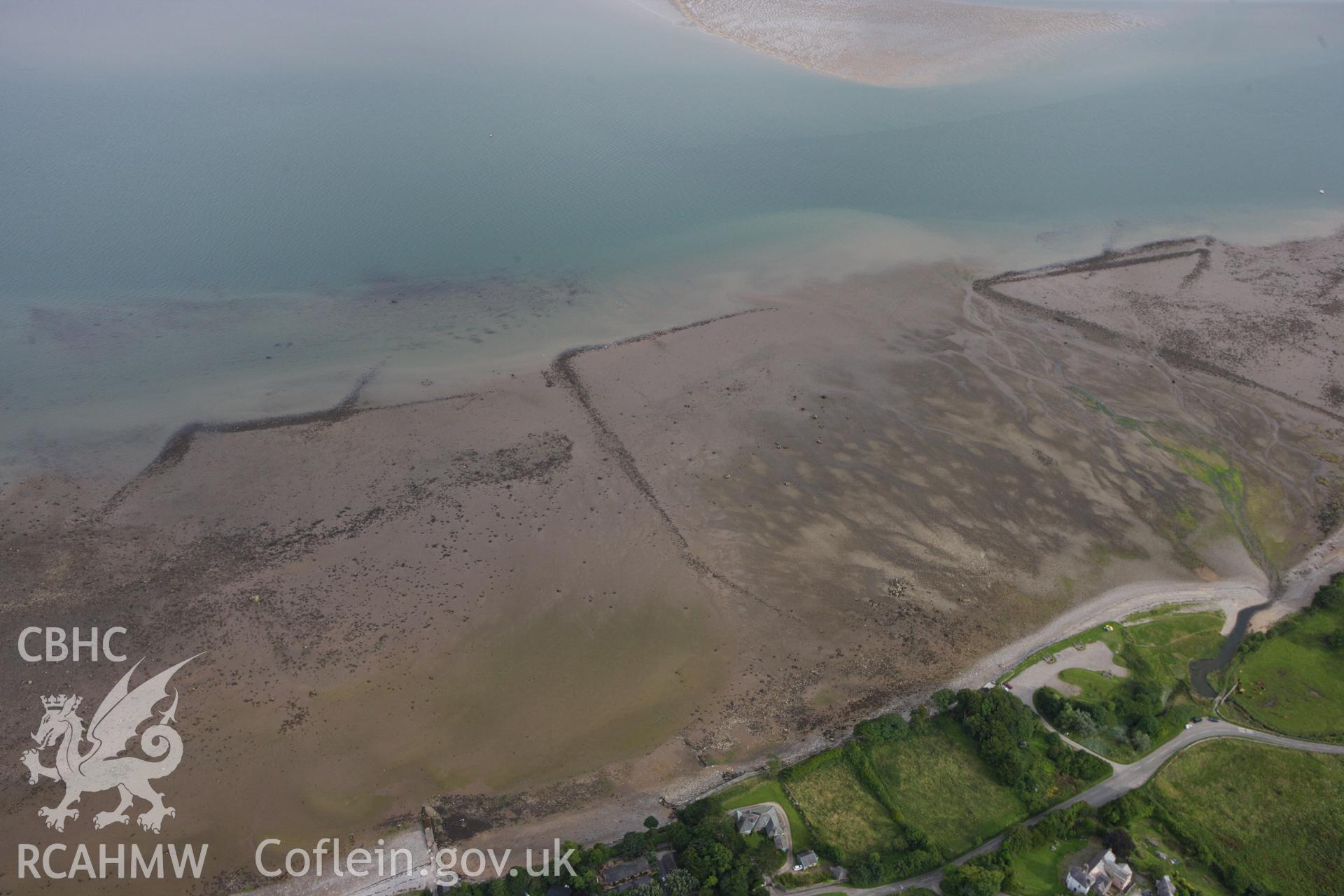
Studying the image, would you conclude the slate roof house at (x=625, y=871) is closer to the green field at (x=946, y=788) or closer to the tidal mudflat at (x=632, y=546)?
the tidal mudflat at (x=632, y=546)

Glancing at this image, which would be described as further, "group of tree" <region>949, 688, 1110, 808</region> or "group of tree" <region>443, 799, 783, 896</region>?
"group of tree" <region>949, 688, 1110, 808</region>

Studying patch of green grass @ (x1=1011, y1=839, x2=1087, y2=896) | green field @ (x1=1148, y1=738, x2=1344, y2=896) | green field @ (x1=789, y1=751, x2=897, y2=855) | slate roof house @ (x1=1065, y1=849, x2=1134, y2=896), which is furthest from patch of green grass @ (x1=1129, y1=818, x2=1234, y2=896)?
green field @ (x1=789, y1=751, x2=897, y2=855)

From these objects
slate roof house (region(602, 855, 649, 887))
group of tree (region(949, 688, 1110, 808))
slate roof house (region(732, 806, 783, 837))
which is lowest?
slate roof house (region(602, 855, 649, 887))

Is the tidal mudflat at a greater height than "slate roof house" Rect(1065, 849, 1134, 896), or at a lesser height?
greater

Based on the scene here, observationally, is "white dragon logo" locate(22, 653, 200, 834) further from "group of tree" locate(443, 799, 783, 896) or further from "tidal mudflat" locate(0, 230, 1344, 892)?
"group of tree" locate(443, 799, 783, 896)

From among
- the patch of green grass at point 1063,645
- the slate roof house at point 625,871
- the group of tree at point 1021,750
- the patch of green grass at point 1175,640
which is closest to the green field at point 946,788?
the group of tree at point 1021,750

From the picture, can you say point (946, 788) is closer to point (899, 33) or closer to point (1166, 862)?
point (1166, 862)

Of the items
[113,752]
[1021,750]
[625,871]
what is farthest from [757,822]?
[113,752]
